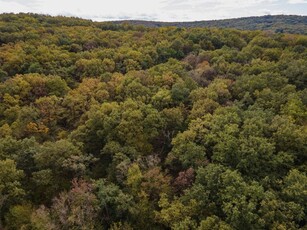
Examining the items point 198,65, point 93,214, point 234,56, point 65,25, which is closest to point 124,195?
point 93,214

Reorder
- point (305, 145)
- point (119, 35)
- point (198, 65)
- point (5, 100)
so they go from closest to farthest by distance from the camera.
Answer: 1. point (305, 145)
2. point (5, 100)
3. point (198, 65)
4. point (119, 35)

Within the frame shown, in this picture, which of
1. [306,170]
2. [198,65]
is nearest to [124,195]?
[306,170]

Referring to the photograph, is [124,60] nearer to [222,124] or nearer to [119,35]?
[119,35]

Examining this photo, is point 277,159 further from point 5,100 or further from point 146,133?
point 5,100

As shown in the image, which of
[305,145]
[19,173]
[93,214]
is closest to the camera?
[93,214]

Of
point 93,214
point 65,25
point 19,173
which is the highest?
point 65,25

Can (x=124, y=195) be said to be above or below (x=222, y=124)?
below

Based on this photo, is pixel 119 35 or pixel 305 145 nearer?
pixel 305 145
